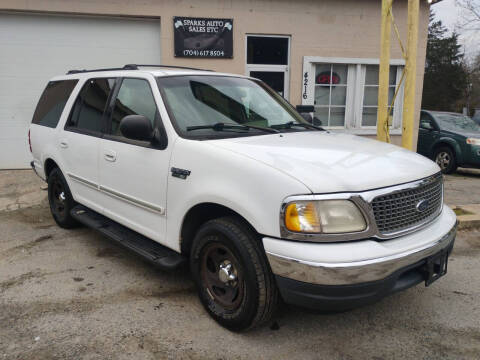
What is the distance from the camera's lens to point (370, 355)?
8.47 feet

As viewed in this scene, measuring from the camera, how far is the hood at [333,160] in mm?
2381

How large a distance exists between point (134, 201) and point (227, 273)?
1172 millimetres

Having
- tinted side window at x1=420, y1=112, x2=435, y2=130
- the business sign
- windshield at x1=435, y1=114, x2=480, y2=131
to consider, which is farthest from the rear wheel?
the business sign

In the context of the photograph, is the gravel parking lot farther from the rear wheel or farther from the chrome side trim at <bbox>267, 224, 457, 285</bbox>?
the rear wheel

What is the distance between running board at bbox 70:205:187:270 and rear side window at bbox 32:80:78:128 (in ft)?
4.00

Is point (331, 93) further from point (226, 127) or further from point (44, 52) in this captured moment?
point (226, 127)

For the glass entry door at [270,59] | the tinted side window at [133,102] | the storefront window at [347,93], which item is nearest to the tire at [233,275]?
the tinted side window at [133,102]

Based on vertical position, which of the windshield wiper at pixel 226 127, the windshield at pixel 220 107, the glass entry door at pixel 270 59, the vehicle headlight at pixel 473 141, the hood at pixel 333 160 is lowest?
the vehicle headlight at pixel 473 141

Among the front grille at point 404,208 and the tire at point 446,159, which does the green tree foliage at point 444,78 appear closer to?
the tire at point 446,159

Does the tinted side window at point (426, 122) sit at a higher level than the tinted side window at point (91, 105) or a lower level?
lower

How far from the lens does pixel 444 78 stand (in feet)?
146

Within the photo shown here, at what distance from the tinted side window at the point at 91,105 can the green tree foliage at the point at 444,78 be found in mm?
45950

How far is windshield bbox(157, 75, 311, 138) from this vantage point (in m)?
3.16

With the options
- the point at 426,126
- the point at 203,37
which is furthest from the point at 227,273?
the point at 426,126
